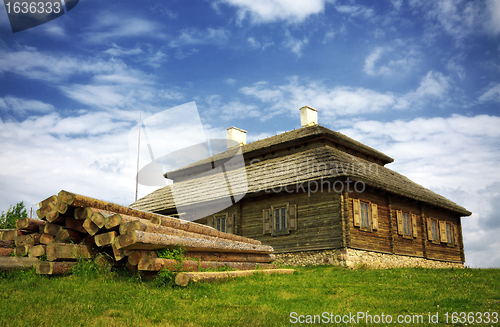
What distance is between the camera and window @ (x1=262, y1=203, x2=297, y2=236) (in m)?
17.6

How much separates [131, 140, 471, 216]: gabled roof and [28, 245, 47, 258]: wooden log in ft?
33.9

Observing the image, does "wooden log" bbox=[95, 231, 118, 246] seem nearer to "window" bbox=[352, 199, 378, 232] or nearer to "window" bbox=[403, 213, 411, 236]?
"window" bbox=[352, 199, 378, 232]

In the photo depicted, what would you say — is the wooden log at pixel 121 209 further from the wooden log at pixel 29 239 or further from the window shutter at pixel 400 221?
the window shutter at pixel 400 221

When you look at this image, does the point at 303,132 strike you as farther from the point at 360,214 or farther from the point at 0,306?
the point at 0,306

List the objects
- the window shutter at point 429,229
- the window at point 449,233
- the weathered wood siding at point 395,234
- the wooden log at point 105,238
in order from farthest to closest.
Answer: the window at point 449,233 → the window shutter at point 429,229 → the weathered wood siding at point 395,234 → the wooden log at point 105,238

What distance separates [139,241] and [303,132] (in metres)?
14.2

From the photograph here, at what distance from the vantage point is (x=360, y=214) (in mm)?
16891

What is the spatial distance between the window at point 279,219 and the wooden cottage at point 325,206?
45mm

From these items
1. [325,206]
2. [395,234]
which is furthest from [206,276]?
[395,234]

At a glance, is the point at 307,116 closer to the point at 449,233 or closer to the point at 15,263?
the point at 449,233

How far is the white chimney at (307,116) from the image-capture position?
22.9 m

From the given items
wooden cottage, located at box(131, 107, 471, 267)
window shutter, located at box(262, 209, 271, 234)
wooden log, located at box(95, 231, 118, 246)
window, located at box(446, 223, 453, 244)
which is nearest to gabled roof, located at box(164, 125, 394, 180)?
wooden cottage, located at box(131, 107, 471, 267)

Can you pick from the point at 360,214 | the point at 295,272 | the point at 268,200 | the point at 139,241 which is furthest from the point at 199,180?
the point at 139,241

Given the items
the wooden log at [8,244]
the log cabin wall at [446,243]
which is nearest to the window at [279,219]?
the log cabin wall at [446,243]
